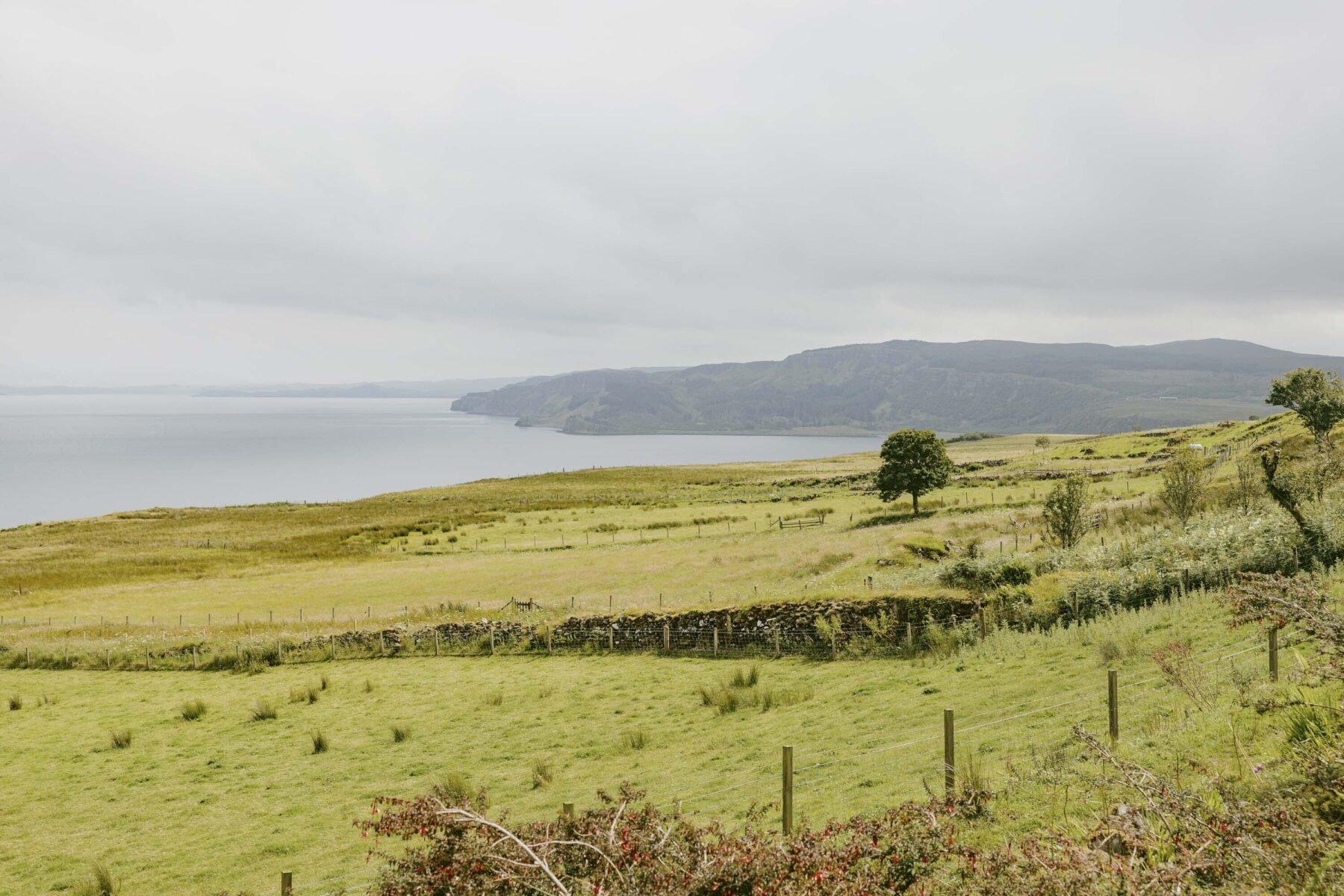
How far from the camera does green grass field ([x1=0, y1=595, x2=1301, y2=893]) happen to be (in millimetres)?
12625

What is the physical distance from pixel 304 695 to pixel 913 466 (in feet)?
157

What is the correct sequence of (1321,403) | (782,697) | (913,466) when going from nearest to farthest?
1. (782,697)
2. (1321,403)
3. (913,466)

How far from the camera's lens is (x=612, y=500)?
94188 millimetres

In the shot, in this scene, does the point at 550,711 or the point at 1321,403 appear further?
the point at 1321,403

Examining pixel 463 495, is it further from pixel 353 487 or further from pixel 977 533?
pixel 977 533

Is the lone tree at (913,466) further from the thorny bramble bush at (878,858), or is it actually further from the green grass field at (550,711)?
the thorny bramble bush at (878,858)

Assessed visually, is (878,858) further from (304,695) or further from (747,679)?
(304,695)

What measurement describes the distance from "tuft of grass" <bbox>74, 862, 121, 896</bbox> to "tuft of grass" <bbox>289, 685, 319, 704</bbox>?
39.0ft

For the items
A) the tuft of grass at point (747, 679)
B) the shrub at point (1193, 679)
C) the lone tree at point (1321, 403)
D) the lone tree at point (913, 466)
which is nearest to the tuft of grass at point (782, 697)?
the tuft of grass at point (747, 679)

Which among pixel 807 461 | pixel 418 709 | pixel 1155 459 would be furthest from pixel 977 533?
pixel 807 461

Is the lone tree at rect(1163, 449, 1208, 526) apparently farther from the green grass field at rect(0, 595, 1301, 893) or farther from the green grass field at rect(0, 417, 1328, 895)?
the green grass field at rect(0, 595, 1301, 893)

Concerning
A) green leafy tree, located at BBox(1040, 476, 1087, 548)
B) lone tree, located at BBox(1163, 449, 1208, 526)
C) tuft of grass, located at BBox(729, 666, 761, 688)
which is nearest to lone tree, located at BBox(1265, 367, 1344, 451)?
lone tree, located at BBox(1163, 449, 1208, 526)

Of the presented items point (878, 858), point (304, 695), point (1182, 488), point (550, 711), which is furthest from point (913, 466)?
point (878, 858)

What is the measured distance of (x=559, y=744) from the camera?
20203 millimetres
